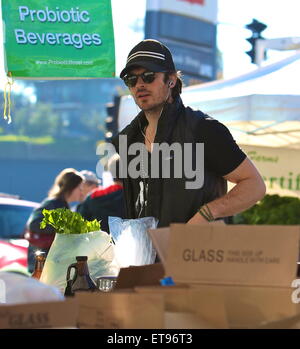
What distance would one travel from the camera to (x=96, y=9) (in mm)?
3625

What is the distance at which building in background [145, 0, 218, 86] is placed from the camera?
15.0 metres

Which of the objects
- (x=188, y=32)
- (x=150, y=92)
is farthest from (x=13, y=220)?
(x=188, y=32)

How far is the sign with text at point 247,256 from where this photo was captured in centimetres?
201

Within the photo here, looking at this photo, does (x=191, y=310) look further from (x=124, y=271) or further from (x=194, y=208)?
(x=194, y=208)

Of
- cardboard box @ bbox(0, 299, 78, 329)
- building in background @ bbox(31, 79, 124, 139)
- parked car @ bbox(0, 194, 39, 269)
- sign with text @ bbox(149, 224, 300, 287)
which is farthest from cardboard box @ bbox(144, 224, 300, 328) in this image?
building in background @ bbox(31, 79, 124, 139)

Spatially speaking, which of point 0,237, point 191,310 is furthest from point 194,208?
point 0,237

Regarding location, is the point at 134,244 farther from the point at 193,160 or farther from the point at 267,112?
the point at 267,112

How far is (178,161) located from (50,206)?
3870 mm

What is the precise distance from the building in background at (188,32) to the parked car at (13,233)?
541cm

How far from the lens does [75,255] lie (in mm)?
2891

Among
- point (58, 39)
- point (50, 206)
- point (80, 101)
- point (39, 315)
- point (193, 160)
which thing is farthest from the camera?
point (80, 101)

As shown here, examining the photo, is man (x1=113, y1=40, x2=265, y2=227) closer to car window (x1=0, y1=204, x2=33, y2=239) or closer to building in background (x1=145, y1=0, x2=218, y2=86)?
car window (x1=0, y1=204, x2=33, y2=239)

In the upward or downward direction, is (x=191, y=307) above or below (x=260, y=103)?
below

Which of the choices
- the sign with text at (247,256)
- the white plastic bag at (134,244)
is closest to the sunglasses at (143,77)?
the white plastic bag at (134,244)
